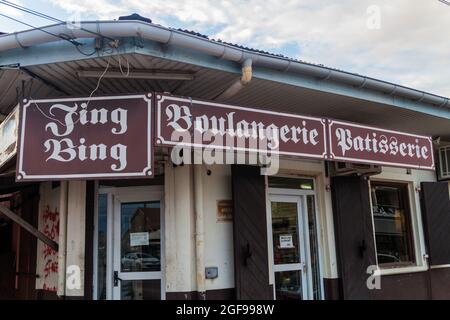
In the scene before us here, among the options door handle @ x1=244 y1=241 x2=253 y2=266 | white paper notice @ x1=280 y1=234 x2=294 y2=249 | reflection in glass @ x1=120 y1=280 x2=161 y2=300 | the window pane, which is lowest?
reflection in glass @ x1=120 y1=280 x2=161 y2=300

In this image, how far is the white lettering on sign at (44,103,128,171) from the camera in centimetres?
396

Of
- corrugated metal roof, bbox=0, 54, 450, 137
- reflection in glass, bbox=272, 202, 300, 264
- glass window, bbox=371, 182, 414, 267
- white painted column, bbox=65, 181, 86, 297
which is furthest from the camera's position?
glass window, bbox=371, 182, 414, 267

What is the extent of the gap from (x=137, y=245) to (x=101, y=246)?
0.42 m

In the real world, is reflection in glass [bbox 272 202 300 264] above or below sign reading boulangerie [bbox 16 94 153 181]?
below

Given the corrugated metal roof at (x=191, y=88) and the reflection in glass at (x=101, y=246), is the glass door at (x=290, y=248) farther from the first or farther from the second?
the reflection in glass at (x=101, y=246)

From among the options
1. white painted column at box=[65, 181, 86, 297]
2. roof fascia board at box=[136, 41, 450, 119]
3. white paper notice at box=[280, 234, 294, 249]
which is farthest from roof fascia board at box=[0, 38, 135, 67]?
white paper notice at box=[280, 234, 294, 249]

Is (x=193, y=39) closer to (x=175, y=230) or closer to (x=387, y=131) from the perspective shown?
(x=175, y=230)

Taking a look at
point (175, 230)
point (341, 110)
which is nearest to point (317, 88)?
point (341, 110)

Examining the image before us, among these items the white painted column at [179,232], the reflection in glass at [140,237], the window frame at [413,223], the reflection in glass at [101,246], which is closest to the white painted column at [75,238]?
the reflection in glass at [101,246]

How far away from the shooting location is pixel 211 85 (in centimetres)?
488

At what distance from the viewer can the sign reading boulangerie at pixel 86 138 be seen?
3.93 meters

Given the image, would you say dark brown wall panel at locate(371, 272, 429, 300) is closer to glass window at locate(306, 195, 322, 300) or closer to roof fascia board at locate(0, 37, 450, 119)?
glass window at locate(306, 195, 322, 300)

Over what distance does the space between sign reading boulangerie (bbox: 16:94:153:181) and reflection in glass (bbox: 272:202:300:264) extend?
2766mm

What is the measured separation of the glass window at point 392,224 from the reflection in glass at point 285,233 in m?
1.71
